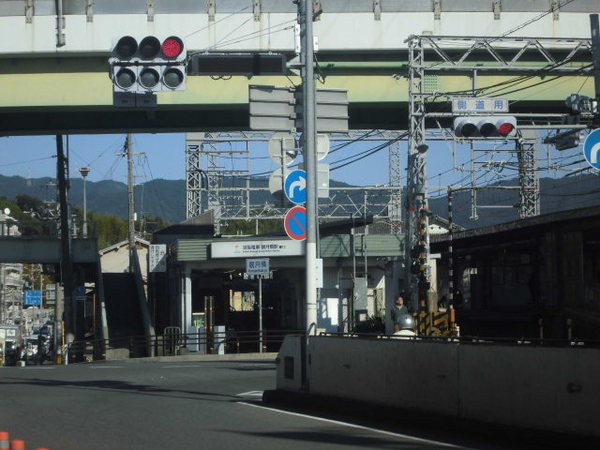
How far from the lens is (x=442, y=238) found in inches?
1316

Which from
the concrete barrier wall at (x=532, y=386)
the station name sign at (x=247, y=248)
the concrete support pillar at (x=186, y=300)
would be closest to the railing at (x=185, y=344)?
the concrete support pillar at (x=186, y=300)

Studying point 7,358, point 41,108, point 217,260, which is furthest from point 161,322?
point 41,108

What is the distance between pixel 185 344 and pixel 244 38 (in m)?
16.6

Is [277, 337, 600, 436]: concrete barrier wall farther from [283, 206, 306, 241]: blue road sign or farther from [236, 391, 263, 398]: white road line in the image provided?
[236, 391, 263, 398]: white road line

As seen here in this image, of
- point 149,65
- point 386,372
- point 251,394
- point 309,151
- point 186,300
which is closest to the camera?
point 386,372

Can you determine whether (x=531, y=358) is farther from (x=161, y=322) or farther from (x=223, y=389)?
(x=161, y=322)

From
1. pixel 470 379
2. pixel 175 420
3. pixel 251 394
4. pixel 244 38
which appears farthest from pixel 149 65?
pixel 244 38

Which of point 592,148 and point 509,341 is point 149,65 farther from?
point 592,148

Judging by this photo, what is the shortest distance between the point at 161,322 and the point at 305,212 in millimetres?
40140

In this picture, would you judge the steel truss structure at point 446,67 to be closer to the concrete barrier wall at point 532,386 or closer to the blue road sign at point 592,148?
the blue road sign at point 592,148

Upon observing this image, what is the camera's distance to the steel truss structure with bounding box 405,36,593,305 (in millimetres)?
24328

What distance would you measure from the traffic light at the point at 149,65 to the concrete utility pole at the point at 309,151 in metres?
2.14

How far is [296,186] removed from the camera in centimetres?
1681

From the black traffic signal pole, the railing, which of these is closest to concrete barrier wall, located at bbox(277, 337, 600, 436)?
the railing
